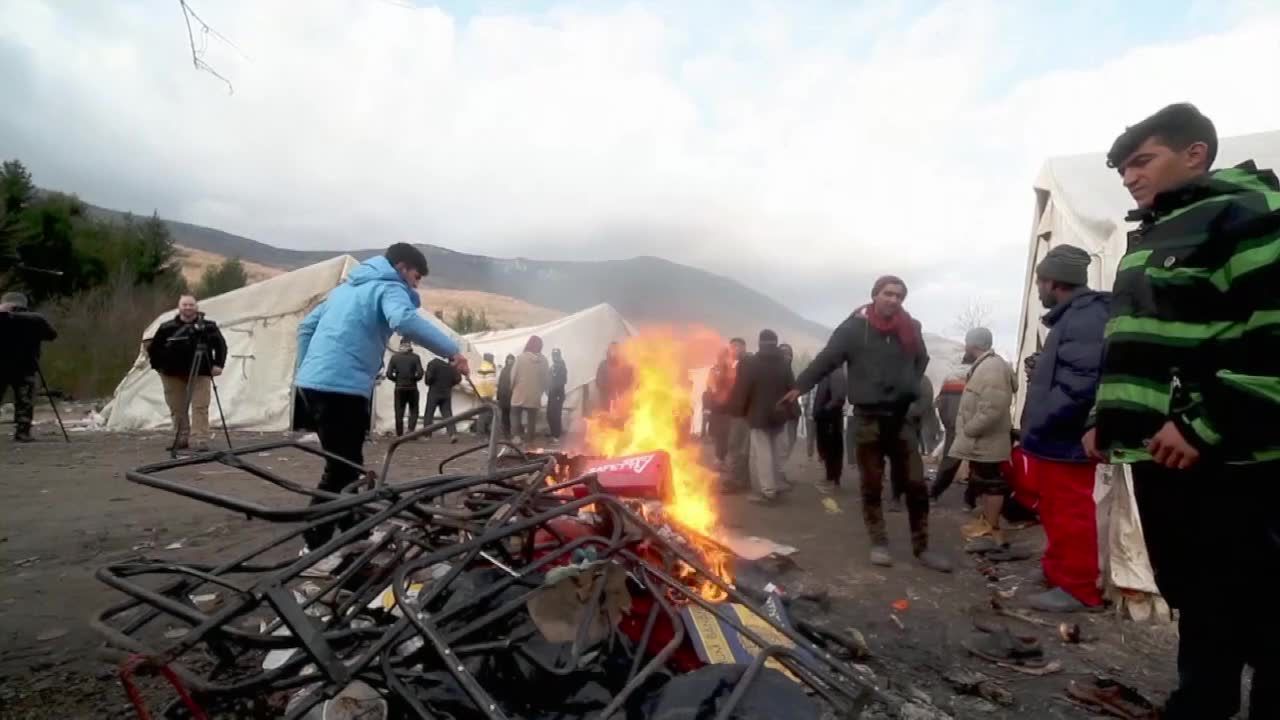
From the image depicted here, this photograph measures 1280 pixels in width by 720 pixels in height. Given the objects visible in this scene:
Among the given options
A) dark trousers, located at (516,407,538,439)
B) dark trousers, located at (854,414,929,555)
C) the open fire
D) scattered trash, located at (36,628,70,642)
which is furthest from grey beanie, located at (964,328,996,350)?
dark trousers, located at (516,407,538,439)

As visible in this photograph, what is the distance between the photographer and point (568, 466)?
3.60 meters

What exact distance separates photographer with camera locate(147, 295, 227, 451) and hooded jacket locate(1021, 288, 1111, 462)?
8.58 meters

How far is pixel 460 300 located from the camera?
67750 mm

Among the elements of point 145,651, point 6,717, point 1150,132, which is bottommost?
point 6,717

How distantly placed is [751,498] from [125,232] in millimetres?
33062

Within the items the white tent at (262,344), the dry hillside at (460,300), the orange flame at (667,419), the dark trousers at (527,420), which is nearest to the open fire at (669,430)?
the orange flame at (667,419)

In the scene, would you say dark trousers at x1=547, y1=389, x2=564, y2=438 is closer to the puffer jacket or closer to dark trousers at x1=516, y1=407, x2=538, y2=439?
dark trousers at x1=516, y1=407, x2=538, y2=439

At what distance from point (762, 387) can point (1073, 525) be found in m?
3.79

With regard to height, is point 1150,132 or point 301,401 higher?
point 1150,132

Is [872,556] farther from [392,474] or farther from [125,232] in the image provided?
[125,232]

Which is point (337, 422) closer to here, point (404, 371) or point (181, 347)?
point (181, 347)

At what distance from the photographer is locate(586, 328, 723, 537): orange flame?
4.84 m

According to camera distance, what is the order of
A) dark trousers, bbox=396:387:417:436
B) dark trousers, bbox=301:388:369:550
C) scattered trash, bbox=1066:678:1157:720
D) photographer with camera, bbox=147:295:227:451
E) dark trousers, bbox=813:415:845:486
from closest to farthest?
scattered trash, bbox=1066:678:1157:720 → dark trousers, bbox=301:388:369:550 → dark trousers, bbox=813:415:845:486 → photographer with camera, bbox=147:295:227:451 → dark trousers, bbox=396:387:417:436

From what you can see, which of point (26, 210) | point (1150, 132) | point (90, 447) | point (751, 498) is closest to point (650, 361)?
point (751, 498)
